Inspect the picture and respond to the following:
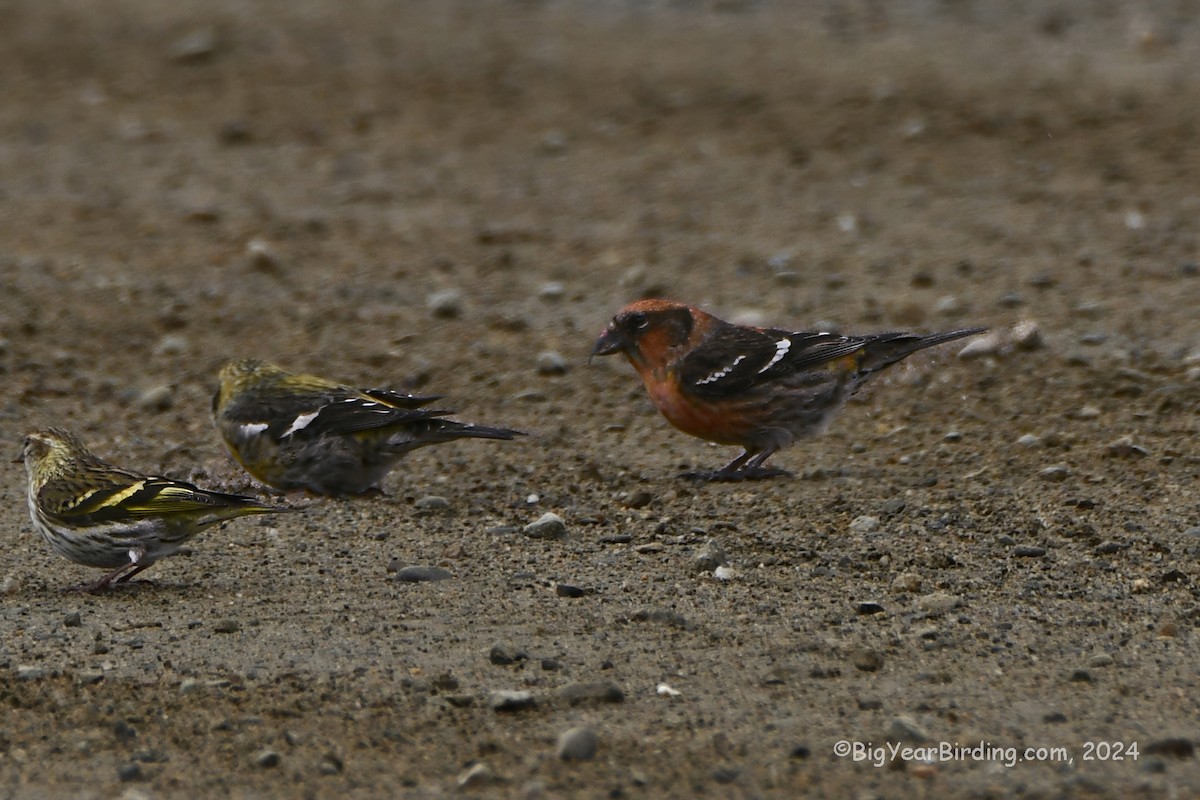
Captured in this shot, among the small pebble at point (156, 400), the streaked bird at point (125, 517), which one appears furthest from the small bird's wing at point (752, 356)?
the small pebble at point (156, 400)

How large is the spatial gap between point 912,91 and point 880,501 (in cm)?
731

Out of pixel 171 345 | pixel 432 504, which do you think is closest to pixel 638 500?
pixel 432 504

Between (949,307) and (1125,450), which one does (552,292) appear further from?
(1125,450)

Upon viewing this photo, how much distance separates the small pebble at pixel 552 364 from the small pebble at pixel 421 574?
2.95 m

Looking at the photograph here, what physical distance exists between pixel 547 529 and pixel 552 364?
2.45 meters

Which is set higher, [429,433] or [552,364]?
[429,433]

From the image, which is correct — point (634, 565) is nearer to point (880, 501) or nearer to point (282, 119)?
point (880, 501)

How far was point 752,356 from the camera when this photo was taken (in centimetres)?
796

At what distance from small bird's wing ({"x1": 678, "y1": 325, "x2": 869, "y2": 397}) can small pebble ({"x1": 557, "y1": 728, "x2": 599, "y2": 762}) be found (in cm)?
319

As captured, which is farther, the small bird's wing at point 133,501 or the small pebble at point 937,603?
the small bird's wing at point 133,501

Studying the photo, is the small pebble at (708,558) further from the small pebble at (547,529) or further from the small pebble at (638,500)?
the small pebble at (638,500)

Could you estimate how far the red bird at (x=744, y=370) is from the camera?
7.81 meters

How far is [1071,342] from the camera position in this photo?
29.8 ft

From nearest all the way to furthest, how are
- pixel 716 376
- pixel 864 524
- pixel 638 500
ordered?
pixel 864 524, pixel 638 500, pixel 716 376
